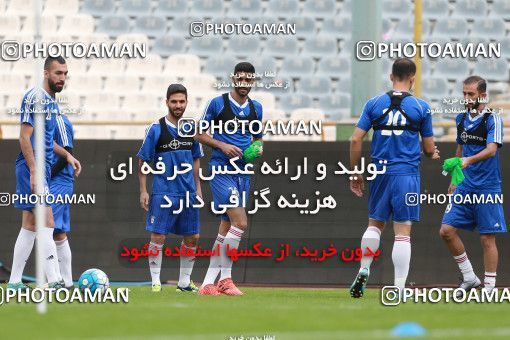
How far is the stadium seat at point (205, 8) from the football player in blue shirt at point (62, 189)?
920 centimetres

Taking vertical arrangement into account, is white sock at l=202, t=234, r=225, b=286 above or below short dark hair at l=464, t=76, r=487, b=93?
below

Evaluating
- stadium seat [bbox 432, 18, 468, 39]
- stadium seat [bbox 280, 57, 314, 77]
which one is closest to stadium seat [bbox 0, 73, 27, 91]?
stadium seat [bbox 280, 57, 314, 77]

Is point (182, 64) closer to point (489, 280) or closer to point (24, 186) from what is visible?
point (24, 186)

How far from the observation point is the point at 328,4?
2039 centimetres

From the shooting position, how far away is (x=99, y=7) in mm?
20797

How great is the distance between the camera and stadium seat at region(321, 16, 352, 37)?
20312 millimetres

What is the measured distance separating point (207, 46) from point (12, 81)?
3356 mm

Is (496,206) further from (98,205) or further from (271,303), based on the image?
(98,205)

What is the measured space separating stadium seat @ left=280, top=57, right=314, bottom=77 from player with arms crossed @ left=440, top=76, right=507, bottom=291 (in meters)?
8.28

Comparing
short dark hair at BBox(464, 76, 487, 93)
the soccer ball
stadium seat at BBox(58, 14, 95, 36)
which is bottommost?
the soccer ball

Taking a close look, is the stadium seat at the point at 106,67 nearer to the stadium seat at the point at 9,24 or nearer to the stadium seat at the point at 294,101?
the stadium seat at the point at 9,24

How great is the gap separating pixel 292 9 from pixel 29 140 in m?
10.8

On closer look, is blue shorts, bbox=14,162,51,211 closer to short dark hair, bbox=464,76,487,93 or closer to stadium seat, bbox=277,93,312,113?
short dark hair, bbox=464,76,487,93

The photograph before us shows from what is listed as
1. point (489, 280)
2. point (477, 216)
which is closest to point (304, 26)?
point (477, 216)
